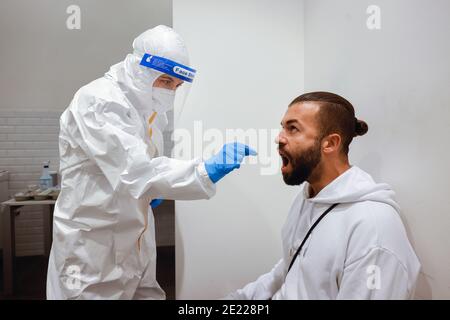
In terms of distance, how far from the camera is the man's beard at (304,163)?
3.30 ft

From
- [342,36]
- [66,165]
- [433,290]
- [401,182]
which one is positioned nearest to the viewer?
[433,290]

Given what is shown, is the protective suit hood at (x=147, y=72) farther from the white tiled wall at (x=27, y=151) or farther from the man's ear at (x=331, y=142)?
the white tiled wall at (x=27, y=151)

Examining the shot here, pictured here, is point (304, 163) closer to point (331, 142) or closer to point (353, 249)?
point (331, 142)

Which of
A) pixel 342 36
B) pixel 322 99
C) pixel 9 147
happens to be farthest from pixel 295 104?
pixel 9 147

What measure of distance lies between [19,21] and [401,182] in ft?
10.7

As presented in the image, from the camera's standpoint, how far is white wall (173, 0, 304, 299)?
5.25ft

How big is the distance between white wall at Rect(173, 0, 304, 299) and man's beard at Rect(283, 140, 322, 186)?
2.15 ft

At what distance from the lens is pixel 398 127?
3.65ft

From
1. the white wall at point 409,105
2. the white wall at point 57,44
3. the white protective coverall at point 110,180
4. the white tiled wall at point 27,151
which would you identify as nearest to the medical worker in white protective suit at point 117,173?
the white protective coverall at point 110,180

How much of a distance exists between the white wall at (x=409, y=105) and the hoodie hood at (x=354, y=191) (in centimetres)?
15

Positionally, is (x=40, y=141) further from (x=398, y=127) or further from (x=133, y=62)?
(x=398, y=127)

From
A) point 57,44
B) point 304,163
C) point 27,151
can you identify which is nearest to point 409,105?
point 304,163

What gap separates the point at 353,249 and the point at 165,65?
0.94 meters

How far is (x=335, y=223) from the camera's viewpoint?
0.96 metres
